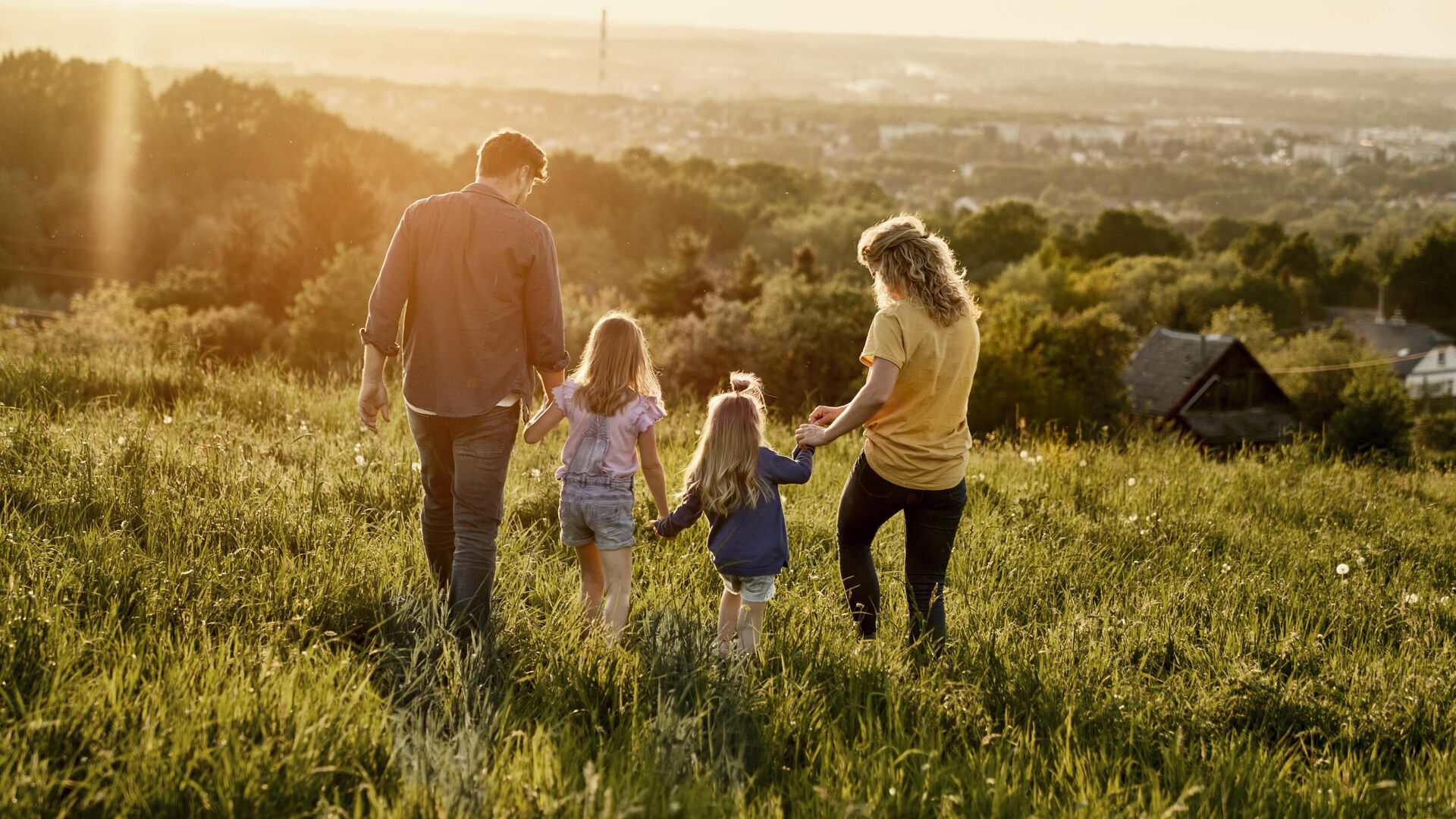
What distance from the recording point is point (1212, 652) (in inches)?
151

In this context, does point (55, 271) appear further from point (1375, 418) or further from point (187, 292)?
point (1375, 418)

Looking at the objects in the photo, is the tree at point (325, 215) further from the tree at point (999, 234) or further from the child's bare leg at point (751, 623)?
the tree at point (999, 234)

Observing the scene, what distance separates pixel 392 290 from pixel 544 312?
1.81ft

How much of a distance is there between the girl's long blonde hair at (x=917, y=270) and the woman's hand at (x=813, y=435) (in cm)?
55

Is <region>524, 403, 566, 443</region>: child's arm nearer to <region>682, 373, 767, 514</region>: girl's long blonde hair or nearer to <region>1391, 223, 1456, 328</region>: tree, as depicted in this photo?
<region>682, 373, 767, 514</region>: girl's long blonde hair

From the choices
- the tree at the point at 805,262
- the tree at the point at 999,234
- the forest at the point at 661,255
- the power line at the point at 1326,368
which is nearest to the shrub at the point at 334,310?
the forest at the point at 661,255

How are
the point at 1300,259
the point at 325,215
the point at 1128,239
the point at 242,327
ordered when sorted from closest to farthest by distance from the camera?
the point at 242,327 < the point at 325,215 < the point at 1300,259 < the point at 1128,239

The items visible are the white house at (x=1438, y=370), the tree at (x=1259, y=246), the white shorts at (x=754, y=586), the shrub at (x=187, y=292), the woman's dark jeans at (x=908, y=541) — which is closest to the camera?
the white shorts at (x=754, y=586)

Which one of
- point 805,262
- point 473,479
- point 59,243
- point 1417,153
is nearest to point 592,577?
point 473,479

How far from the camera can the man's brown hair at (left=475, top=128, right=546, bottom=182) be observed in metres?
3.74

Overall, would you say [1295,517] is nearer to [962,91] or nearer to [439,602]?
[439,602]

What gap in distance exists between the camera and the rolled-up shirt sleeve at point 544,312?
3750mm

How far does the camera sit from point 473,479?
3742mm

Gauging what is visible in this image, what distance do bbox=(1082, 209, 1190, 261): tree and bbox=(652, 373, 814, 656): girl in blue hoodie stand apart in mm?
79194
